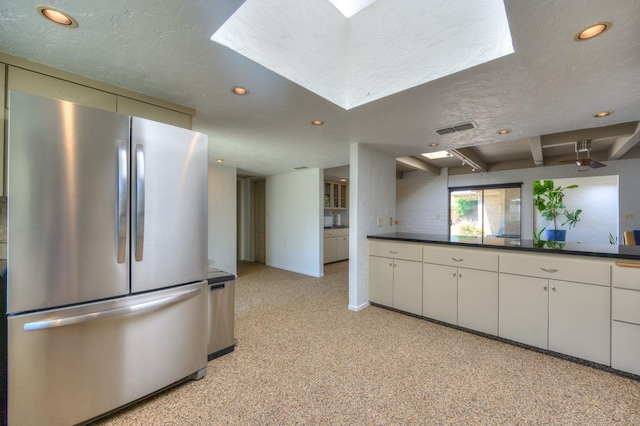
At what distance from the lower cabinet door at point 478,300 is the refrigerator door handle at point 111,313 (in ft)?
8.63

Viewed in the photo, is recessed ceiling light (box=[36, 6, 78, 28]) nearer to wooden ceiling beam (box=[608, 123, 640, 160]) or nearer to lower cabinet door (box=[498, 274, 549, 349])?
lower cabinet door (box=[498, 274, 549, 349])

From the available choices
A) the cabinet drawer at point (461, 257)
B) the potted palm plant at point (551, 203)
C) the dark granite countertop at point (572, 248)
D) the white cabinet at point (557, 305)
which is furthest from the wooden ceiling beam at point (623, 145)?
the cabinet drawer at point (461, 257)

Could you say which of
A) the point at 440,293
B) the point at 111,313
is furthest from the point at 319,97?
the point at 440,293

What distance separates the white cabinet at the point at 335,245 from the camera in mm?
6293

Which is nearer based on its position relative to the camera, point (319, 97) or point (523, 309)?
point (319, 97)

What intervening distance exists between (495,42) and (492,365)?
2.40 meters

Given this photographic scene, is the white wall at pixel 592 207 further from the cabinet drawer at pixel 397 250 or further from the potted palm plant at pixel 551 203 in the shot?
the cabinet drawer at pixel 397 250

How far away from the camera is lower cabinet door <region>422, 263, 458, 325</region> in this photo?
2.87 metres

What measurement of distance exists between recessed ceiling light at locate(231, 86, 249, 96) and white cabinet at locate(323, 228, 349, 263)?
4.43m

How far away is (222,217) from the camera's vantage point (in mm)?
5203

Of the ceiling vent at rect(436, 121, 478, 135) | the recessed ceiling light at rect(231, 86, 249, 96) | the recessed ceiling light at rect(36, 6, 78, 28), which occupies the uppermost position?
the recessed ceiling light at rect(36, 6, 78, 28)

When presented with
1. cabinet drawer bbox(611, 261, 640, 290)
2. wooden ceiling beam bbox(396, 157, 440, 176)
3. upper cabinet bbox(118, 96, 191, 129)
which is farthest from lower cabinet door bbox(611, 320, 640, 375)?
upper cabinet bbox(118, 96, 191, 129)

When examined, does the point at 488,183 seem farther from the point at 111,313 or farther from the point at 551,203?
the point at 111,313

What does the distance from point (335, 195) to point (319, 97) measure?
4860 millimetres
